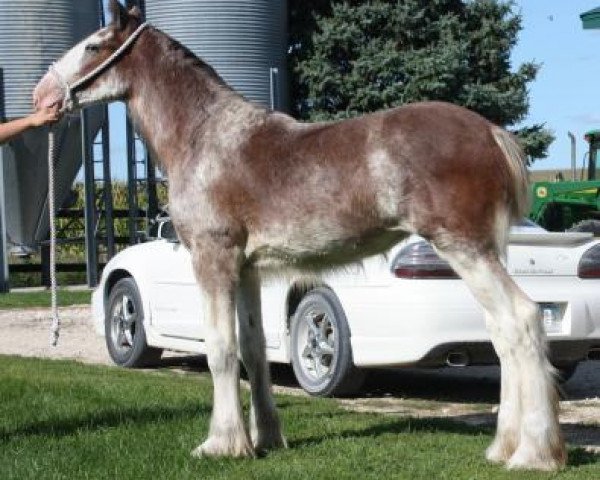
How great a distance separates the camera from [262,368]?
22.5ft

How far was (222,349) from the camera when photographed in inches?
255

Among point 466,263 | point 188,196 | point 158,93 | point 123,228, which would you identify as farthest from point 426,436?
point 123,228

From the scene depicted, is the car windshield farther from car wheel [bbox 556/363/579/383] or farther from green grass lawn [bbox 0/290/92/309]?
green grass lawn [bbox 0/290/92/309]

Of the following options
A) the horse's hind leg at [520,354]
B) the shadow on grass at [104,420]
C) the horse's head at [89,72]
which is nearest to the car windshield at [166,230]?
the shadow on grass at [104,420]

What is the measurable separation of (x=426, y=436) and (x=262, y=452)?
3.40 feet

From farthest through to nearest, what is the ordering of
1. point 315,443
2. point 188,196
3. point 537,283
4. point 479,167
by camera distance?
point 537,283 < point 315,443 < point 188,196 < point 479,167

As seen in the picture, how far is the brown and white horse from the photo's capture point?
6031 millimetres

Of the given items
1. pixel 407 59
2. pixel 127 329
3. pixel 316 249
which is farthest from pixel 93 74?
pixel 407 59

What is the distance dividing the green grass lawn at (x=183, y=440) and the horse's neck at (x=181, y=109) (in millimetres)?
1581

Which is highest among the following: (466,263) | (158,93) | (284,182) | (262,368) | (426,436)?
(158,93)

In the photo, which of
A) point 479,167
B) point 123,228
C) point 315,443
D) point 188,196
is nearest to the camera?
point 479,167

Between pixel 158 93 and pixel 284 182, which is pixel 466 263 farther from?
pixel 158 93

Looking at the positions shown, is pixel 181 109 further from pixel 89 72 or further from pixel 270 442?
pixel 270 442

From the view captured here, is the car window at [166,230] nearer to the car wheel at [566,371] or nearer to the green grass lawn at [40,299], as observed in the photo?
the car wheel at [566,371]
